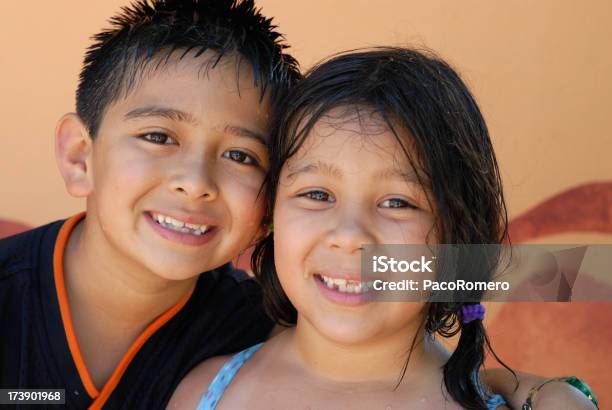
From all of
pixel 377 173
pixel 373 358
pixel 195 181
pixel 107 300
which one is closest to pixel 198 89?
pixel 195 181

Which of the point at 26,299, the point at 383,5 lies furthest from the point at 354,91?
the point at 383,5

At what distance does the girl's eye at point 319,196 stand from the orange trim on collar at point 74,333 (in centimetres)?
55

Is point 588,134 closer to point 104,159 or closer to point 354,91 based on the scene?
point 354,91

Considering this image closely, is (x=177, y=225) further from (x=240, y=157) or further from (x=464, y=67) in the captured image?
(x=464, y=67)

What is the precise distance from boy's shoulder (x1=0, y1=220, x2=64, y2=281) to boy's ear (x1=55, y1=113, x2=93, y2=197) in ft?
0.48

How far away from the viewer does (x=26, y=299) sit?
211cm

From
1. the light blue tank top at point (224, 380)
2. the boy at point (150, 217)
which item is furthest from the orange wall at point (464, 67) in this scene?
the light blue tank top at point (224, 380)

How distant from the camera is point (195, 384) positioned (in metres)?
2.05

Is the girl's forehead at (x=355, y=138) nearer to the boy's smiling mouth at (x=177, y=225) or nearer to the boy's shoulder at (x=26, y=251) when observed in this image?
the boy's smiling mouth at (x=177, y=225)

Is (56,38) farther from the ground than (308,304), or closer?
farther from the ground

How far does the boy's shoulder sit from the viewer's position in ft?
7.07

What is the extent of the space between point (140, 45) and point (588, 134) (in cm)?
159

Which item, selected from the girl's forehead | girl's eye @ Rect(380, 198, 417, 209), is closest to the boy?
the girl's forehead

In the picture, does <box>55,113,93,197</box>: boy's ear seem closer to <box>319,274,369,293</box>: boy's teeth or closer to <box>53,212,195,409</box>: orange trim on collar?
<box>53,212,195,409</box>: orange trim on collar
